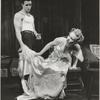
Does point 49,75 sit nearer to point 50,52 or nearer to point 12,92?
point 50,52

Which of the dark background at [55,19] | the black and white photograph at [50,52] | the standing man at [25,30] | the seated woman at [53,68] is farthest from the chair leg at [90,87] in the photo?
the dark background at [55,19]

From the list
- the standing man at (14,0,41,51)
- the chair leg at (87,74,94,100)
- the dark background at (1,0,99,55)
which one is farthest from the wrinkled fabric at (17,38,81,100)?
the dark background at (1,0,99,55)

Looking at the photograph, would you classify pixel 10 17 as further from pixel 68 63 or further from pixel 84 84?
pixel 68 63

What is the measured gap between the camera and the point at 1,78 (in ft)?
26.3

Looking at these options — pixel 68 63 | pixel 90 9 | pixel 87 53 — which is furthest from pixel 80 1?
pixel 68 63

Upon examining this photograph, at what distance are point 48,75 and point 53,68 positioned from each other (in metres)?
0.12

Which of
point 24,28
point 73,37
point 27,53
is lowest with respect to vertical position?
point 27,53

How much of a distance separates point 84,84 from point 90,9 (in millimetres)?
1656

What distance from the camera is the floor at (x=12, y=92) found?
6.89 metres

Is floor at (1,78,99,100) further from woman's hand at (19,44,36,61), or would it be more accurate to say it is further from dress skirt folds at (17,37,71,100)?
woman's hand at (19,44,36,61)

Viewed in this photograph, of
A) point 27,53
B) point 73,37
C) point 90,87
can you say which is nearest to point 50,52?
point 27,53

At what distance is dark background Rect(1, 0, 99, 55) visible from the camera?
8359 mm

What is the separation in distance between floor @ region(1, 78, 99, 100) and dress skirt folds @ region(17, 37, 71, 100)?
56 centimetres

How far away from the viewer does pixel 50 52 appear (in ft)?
21.7
